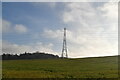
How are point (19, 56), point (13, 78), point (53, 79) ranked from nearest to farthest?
point (53, 79) → point (13, 78) → point (19, 56)

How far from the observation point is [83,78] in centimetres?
2902

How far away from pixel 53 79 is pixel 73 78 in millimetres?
2304

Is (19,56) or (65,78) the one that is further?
(19,56)

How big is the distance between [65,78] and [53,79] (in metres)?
1.43

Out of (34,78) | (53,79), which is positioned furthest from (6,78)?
(53,79)

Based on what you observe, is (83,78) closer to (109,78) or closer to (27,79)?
(109,78)

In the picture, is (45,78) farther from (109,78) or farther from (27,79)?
(109,78)

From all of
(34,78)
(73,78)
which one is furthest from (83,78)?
(34,78)

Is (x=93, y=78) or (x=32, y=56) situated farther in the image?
(x=32, y=56)

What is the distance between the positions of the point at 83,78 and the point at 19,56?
171512 mm

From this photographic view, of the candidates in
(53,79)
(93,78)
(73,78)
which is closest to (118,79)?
(93,78)

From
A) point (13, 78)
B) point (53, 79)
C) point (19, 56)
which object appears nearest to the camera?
point (53, 79)

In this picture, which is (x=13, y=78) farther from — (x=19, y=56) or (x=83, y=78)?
(x=19, y=56)

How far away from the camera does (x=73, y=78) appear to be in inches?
1149
